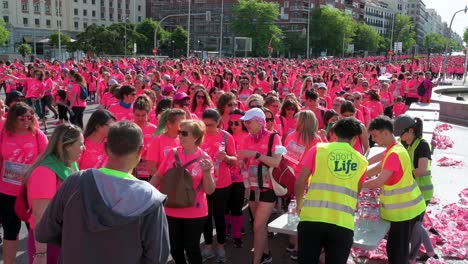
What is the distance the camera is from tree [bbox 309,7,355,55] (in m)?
106

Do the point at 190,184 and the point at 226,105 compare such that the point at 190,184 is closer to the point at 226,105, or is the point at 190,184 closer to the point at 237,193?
the point at 237,193

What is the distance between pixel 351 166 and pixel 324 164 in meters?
0.21

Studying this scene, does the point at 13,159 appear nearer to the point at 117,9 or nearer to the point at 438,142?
the point at 438,142

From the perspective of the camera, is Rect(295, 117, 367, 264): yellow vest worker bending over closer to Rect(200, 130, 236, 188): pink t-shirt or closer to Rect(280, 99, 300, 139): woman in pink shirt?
Rect(200, 130, 236, 188): pink t-shirt

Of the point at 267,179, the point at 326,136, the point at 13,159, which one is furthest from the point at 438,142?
the point at 13,159

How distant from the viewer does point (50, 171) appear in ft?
11.0

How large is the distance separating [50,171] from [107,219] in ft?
3.83

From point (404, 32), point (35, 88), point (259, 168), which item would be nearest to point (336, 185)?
point (259, 168)

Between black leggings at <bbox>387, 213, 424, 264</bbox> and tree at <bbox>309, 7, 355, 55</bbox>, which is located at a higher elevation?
tree at <bbox>309, 7, 355, 55</bbox>

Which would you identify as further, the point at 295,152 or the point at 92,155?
the point at 295,152

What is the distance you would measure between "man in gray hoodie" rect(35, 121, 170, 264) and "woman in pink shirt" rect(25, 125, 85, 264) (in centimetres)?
74

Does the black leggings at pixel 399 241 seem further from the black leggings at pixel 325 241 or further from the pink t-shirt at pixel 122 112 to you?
the pink t-shirt at pixel 122 112

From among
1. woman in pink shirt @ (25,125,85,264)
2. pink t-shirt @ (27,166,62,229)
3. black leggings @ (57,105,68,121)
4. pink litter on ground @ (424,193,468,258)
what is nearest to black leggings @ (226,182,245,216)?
pink litter on ground @ (424,193,468,258)

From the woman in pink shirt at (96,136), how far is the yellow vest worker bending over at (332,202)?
1.97 meters
